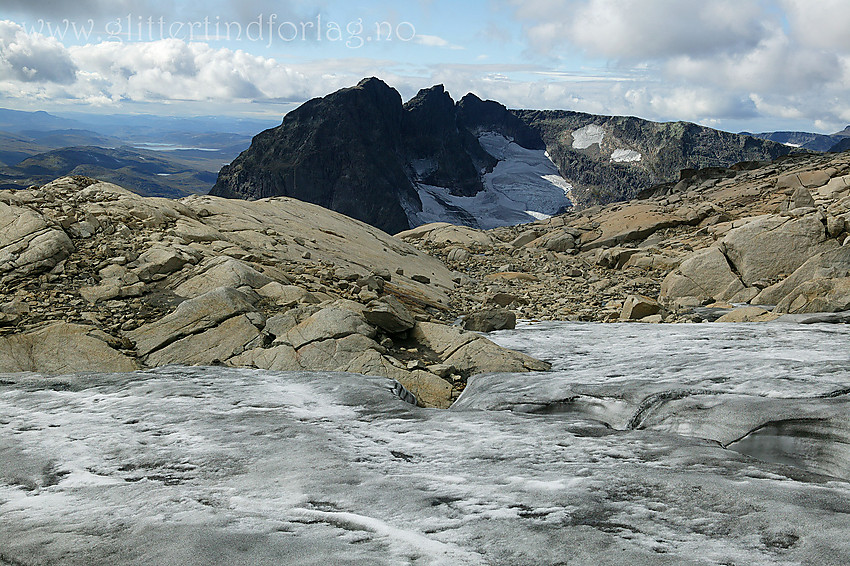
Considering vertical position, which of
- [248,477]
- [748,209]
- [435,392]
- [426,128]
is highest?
[426,128]

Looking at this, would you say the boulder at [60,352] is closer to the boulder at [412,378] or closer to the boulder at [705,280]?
the boulder at [412,378]

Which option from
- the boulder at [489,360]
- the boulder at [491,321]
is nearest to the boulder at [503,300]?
the boulder at [491,321]

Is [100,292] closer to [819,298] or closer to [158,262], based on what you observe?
[158,262]

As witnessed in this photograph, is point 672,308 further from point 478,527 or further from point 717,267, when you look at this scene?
point 478,527

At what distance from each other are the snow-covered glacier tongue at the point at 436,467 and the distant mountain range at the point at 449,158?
11616 cm

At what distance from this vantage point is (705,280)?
1866 centimetres

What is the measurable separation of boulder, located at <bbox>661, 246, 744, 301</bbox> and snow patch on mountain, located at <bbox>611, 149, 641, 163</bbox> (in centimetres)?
13539

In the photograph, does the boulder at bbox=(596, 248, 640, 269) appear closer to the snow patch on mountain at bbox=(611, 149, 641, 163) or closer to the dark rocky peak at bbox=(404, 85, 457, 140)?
the snow patch on mountain at bbox=(611, 149, 641, 163)

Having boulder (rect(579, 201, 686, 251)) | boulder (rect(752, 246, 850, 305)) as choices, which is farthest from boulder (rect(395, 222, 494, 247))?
boulder (rect(752, 246, 850, 305))

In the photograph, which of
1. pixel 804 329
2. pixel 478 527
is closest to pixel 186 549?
pixel 478 527

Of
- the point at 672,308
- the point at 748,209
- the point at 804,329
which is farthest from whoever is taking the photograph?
the point at 748,209

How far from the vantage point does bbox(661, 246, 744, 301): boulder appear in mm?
18016

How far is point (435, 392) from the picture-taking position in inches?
413

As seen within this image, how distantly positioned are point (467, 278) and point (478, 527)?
20.0 meters
